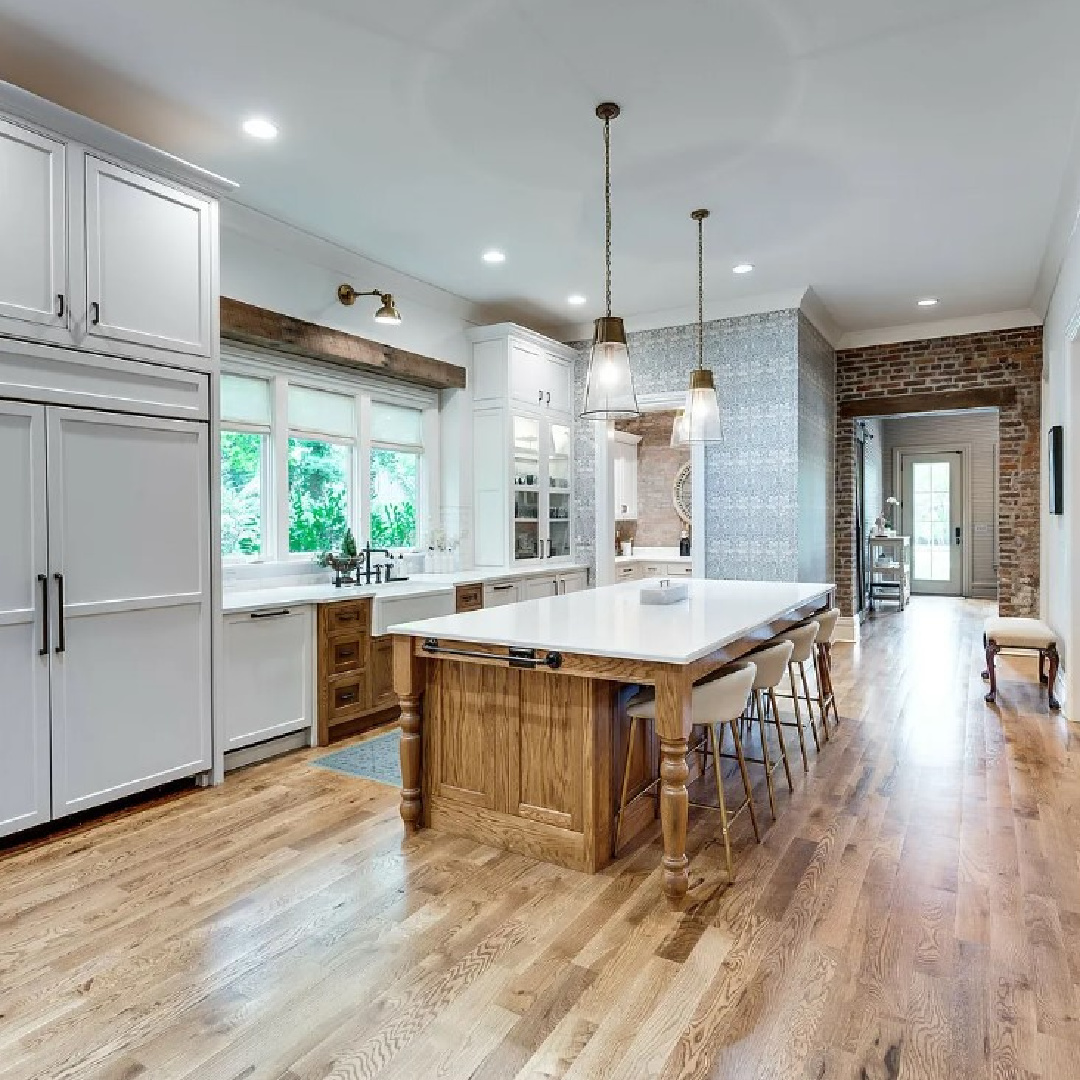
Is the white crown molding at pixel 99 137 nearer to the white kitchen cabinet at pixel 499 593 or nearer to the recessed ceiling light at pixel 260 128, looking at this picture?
the recessed ceiling light at pixel 260 128

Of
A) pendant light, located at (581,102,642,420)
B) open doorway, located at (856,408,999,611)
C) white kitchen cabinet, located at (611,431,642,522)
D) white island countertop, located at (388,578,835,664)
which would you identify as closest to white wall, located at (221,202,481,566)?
pendant light, located at (581,102,642,420)

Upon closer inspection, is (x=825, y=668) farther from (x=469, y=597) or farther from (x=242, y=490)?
(x=242, y=490)

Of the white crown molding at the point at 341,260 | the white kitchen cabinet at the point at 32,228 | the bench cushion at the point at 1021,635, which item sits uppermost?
the white crown molding at the point at 341,260

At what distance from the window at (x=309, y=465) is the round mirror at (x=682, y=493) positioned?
3.72m

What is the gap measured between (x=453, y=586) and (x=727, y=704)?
267 cm

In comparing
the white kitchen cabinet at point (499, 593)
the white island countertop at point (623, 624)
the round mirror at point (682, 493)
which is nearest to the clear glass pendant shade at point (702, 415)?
the white island countertop at point (623, 624)

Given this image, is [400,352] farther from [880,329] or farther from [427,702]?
[880,329]

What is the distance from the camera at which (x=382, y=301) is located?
4.93 metres

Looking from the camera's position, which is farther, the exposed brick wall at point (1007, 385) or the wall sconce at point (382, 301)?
the exposed brick wall at point (1007, 385)

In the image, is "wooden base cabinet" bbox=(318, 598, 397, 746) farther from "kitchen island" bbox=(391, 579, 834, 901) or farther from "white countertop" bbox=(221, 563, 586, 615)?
"kitchen island" bbox=(391, 579, 834, 901)

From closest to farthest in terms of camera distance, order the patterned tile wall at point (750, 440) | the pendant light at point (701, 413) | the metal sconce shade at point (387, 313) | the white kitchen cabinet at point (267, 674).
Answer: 1. the white kitchen cabinet at point (267, 674)
2. the pendant light at point (701, 413)
3. the metal sconce shade at point (387, 313)
4. the patterned tile wall at point (750, 440)

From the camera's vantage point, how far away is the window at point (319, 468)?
194 inches

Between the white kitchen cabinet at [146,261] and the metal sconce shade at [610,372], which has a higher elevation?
the white kitchen cabinet at [146,261]

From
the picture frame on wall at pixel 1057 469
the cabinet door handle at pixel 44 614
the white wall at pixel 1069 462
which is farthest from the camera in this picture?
the picture frame on wall at pixel 1057 469
